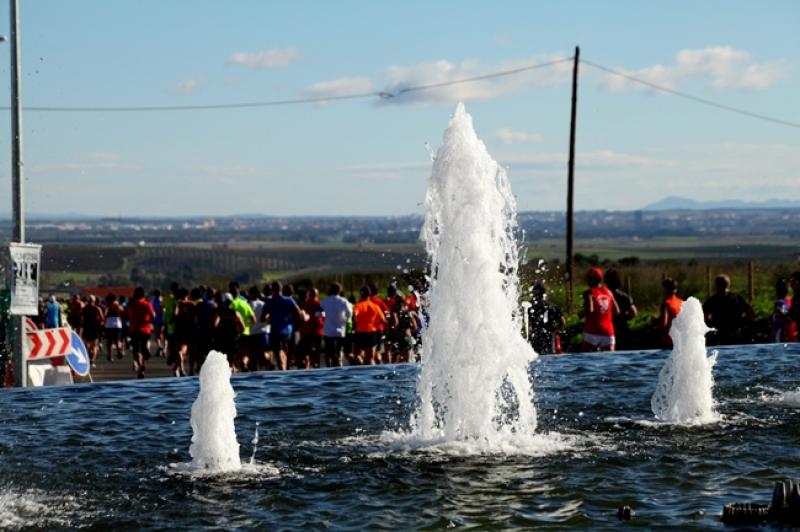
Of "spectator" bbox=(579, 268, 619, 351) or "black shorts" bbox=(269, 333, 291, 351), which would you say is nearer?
"spectator" bbox=(579, 268, 619, 351)

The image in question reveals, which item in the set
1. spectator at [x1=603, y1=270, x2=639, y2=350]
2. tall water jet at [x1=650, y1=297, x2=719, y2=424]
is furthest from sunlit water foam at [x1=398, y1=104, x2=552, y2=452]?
spectator at [x1=603, y1=270, x2=639, y2=350]

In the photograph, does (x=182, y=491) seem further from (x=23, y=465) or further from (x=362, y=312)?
(x=362, y=312)

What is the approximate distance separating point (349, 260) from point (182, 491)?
140652mm

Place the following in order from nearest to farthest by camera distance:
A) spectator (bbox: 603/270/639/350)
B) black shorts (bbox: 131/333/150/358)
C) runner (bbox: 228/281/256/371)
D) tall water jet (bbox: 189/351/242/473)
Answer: tall water jet (bbox: 189/351/242/473) < spectator (bbox: 603/270/639/350) < runner (bbox: 228/281/256/371) < black shorts (bbox: 131/333/150/358)

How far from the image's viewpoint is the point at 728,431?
1477 centimetres

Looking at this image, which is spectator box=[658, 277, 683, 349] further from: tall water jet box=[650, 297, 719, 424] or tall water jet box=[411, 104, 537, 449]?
tall water jet box=[411, 104, 537, 449]

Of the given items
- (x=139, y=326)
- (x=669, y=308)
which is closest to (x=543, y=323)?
(x=669, y=308)

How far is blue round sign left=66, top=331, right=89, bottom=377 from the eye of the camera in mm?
22484

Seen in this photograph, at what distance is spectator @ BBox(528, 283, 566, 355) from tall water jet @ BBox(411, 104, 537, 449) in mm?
8770

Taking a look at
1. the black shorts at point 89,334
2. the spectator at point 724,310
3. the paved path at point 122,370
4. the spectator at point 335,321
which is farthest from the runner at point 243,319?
the black shorts at point 89,334

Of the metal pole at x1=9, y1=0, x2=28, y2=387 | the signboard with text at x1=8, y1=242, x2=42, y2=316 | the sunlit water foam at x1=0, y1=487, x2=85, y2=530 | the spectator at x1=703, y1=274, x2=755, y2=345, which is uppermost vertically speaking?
the metal pole at x1=9, y1=0, x2=28, y2=387

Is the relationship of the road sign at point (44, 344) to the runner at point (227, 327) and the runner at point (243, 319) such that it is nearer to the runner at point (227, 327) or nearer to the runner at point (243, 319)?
the runner at point (227, 327)

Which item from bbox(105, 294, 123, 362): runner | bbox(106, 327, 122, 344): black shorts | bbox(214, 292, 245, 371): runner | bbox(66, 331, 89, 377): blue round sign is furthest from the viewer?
bbox(106, 327, 122, 344): black shorts

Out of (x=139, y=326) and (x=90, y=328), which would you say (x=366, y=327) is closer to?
(x=139, y=326)
